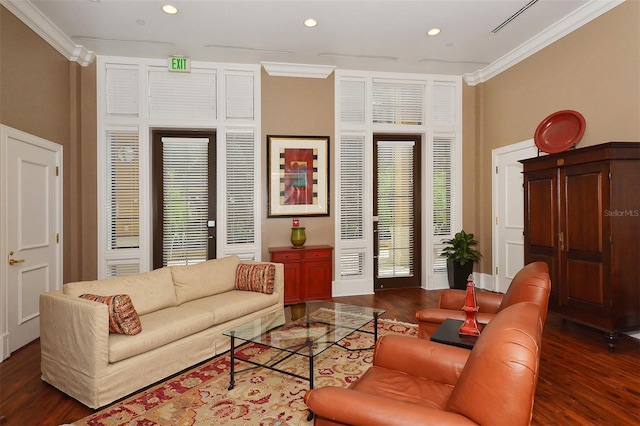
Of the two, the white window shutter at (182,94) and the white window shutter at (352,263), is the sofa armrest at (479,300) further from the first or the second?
the white window shutter at (182,94)

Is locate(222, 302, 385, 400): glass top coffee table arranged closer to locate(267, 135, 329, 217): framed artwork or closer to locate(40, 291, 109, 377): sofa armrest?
locate(40, 291, 109, 377): sofa armrest

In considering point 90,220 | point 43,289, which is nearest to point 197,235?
point 90,220

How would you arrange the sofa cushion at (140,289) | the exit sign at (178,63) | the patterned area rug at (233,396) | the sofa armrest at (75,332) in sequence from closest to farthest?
the patterned area rug at (233,396) < the sofa armrest at (75,332) < the sofa cushion at (140,289) < the exit sign at (178,63)

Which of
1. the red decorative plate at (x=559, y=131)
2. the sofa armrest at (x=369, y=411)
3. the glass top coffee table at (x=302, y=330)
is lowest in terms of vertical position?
the glass top coffee table at (x=302, y=330)

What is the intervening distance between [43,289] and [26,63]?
94.7 inches

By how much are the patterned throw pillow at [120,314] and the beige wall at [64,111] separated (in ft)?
7.16

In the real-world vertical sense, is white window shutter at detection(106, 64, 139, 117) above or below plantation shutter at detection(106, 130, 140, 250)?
above

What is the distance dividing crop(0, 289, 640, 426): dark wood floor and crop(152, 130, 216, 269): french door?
1964 millimetres

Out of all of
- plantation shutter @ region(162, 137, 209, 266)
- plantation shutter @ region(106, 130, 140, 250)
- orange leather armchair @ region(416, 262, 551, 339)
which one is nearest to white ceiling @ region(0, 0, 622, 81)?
plantation shutter @ region(106, 130, 140, 250)

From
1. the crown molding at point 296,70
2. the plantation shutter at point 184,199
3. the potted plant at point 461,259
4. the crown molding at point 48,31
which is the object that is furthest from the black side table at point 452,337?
the crown molding at point 48,31

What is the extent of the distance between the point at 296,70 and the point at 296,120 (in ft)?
2.40

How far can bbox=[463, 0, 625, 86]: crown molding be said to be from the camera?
3.72 meters

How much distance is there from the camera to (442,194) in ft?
19.0

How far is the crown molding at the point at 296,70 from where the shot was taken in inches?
203
